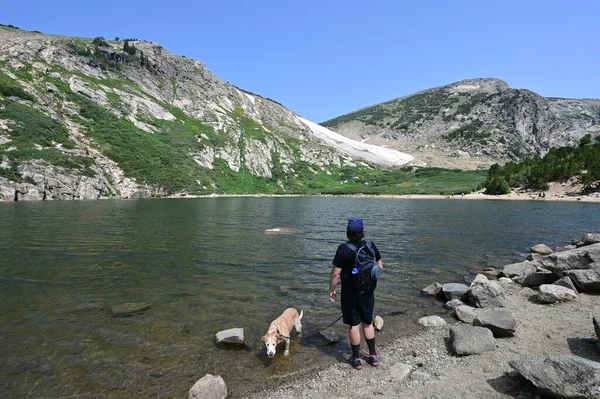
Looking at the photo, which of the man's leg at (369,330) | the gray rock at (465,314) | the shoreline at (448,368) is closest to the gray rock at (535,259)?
the shoreline at (448,368)

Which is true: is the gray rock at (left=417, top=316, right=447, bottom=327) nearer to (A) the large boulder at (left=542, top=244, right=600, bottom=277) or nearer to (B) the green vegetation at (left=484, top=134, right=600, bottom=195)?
(A) the large boulder at (left=542, top=244, right=600, bottom=277)

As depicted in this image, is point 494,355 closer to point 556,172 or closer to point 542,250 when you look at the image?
point 542,250

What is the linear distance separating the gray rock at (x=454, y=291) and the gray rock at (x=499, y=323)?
3746 mm

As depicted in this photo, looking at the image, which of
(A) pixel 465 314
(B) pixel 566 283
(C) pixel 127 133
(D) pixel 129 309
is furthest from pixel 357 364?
(C) pixel 127 133

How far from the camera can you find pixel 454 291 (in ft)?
46.2

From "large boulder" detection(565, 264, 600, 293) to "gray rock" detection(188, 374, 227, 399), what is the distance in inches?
563

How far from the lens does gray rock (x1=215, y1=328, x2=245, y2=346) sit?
1021 cm

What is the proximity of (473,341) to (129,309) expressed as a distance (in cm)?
1234

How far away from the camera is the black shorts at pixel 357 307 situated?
8602 mm

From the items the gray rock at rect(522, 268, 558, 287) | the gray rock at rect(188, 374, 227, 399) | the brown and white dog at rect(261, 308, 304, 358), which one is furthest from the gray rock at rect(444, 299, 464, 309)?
the gray rock at rect(188, 374, 227, 399)

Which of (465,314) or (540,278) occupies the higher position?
(540,278)

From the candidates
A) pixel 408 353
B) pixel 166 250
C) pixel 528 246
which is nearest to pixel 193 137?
pixel 166 250

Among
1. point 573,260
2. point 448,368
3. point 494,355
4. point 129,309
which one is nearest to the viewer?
point 448,368

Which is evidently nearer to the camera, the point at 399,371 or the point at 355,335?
the point at 399,371
